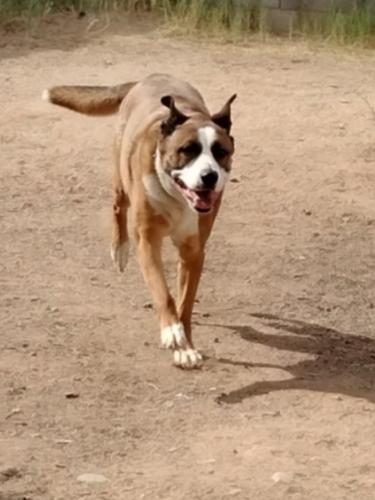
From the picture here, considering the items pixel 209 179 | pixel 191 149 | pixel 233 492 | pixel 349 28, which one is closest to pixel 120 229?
pixel 191 149

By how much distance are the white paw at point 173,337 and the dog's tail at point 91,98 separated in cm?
173

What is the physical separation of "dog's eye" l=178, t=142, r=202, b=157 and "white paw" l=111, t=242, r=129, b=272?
4.37 feet

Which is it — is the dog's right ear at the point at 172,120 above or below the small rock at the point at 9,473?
above

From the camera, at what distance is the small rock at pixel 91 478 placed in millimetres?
5137

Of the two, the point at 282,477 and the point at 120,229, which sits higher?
the point at 282,477

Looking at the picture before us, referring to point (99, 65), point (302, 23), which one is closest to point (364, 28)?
point (302, 23)

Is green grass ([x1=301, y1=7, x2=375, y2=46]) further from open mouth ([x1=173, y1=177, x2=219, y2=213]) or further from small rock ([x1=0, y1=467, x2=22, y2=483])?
small rock ([x1=0, y1=467, x2=22, y2=483])

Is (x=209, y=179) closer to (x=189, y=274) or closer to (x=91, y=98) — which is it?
A: (x=189, y=274)

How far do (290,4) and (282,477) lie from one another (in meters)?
8.08

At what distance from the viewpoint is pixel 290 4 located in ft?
41.8

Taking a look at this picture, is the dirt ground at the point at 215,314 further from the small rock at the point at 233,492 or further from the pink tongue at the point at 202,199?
the pink tongue at the point at 202,199

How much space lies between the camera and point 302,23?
1271cm

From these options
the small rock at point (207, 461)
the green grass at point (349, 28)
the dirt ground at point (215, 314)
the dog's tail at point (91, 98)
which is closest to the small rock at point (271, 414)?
the dirt ground at point (215, 314)

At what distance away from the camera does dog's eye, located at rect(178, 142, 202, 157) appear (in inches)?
247
